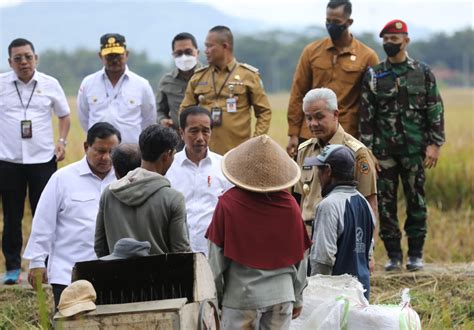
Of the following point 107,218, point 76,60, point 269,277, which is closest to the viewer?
point 269,277

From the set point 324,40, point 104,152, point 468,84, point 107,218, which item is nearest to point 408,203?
point 324,40

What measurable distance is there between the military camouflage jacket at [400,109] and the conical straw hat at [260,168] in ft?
11.1

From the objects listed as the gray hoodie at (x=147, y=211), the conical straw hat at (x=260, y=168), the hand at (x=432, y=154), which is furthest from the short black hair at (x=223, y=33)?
the conical straw hat at (x=260, y=168)

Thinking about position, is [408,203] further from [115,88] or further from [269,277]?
[269,277]

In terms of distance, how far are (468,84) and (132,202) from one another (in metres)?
89.6

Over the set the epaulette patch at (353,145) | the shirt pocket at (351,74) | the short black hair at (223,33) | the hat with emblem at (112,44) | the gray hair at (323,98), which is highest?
the short black hair at (223,33)

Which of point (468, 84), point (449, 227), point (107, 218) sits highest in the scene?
point (107, 218)

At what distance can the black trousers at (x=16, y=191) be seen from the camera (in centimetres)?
903

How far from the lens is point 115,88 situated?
9062mm

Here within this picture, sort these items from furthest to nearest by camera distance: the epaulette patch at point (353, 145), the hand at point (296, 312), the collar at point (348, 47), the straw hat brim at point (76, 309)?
1. the collar at point (348, 47)
2. the epaulette patch at point (353, 145)
3. the hand at point (296, 312)
4. the straw hat brim at point (76, 309)

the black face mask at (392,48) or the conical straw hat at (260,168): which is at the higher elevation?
the black face mask at (392,48)

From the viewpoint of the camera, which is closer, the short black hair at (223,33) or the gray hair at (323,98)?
the gray hair at (323,98)

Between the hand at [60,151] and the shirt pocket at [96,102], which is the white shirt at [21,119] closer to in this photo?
the hand at [60,151]

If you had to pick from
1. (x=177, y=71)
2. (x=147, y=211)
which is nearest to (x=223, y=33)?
(x=177, y=71)
